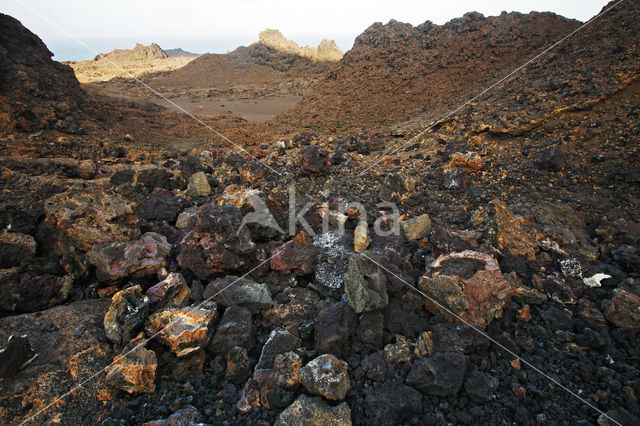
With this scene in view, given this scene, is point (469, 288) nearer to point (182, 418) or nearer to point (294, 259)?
point (294, 259)

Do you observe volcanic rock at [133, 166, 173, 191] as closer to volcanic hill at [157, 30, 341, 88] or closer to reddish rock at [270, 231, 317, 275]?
reddish rock at [270, 231, 317, 275]

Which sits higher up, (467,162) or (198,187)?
(467,162)

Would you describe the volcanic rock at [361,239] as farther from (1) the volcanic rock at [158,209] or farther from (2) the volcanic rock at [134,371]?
(1) the volcanic rock at [158,209]

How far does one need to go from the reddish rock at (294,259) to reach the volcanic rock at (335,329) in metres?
0.63

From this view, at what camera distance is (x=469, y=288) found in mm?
2188

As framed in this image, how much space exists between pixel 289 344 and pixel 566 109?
524cm

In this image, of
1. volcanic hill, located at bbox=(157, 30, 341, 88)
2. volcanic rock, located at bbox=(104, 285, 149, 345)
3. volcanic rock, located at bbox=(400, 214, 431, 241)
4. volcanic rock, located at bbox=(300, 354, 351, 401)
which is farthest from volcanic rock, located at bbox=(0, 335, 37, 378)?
volcanic hill, located at bbox=(157, 30, 341, 88)

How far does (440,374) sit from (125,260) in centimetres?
265

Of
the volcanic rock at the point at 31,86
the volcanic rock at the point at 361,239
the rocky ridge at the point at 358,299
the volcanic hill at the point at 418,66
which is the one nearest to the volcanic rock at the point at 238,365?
the rocky ridge at the point at 358,299

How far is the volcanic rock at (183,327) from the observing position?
80.4 inches

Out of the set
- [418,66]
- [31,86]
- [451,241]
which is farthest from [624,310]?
[31,86]

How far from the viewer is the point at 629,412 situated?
5.22 ft

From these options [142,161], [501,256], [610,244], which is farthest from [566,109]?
[142,161]

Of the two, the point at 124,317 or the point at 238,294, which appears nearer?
the point at 124,317
